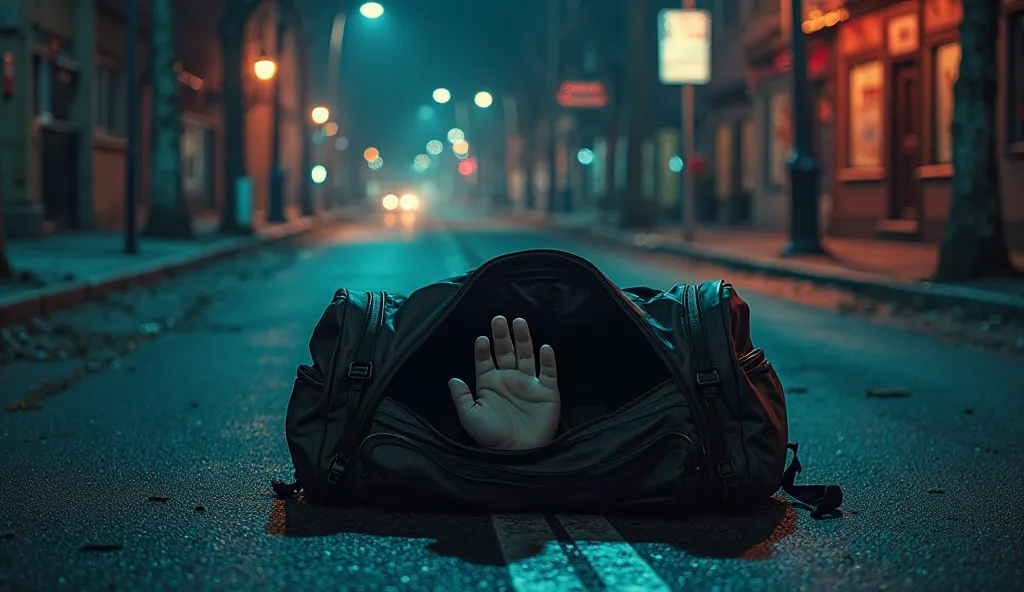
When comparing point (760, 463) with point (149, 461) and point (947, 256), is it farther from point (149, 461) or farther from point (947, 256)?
point (947, 256)

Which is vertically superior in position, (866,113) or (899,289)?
(866,113)

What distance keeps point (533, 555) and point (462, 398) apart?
0.68 metres

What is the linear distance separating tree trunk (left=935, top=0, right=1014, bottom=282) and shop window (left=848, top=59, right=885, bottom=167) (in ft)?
38.2

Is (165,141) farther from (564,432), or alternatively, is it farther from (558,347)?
(564,432)

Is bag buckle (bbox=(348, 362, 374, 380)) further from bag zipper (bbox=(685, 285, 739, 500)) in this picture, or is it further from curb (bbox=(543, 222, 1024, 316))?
curb (bbox=(543, 222, 1024, 316))

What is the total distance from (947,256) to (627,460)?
10889 millimetres

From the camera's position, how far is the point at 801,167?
822 inches

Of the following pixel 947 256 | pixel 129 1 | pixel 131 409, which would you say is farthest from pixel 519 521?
pixel 129 1

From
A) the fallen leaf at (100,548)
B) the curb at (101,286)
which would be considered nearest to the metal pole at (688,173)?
the curb at (101,286)

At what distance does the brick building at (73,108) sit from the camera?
2423 cm

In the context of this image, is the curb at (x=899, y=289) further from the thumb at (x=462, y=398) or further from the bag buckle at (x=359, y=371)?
the bag buckle at (x=359, y=371)

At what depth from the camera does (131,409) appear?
25.0ft

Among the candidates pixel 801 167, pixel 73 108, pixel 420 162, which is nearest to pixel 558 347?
pixel 801 167

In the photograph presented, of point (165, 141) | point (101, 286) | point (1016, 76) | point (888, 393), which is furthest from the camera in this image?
point (165, 141)
